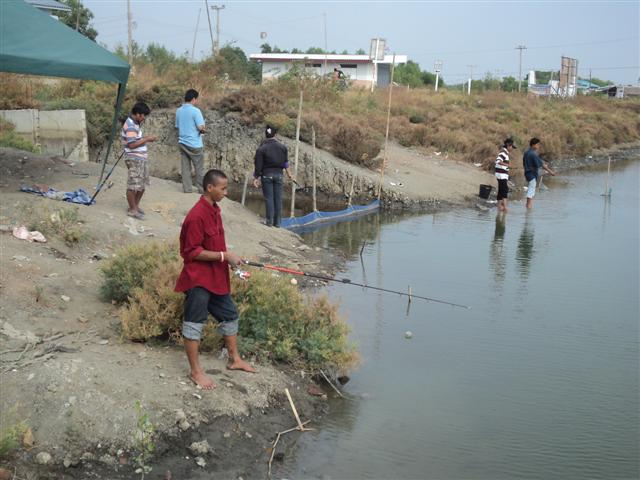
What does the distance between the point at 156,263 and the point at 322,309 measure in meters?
1.73

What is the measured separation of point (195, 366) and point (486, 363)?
3623 mm

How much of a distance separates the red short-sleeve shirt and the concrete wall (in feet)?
44.4

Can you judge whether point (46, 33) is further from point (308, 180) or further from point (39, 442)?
point (308, 180)

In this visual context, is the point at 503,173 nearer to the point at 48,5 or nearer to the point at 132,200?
the point at 132,200

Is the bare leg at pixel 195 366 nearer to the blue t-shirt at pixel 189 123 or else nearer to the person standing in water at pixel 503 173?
the blue t-shirt at pixel 189 123

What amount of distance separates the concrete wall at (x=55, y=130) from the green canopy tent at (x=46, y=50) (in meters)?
7.23

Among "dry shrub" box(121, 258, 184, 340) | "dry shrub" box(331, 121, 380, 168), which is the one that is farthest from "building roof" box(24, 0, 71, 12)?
"dry shrub" box(121, 258, 184, 340)

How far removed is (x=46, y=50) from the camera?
11039 millimetres

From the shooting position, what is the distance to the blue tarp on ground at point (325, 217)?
49.8 feet

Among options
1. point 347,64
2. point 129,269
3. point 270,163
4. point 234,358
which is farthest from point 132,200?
point 347,64

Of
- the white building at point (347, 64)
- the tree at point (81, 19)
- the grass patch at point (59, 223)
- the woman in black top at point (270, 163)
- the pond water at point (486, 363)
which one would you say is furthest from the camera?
the white building at point (347, 64)

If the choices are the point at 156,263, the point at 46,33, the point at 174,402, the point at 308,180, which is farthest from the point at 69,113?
the point at 174,402

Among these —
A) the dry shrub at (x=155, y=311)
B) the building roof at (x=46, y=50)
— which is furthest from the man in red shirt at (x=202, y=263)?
the building roof at (x=46, y=50)

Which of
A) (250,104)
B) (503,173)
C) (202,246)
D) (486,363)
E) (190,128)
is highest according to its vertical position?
(250,104)
